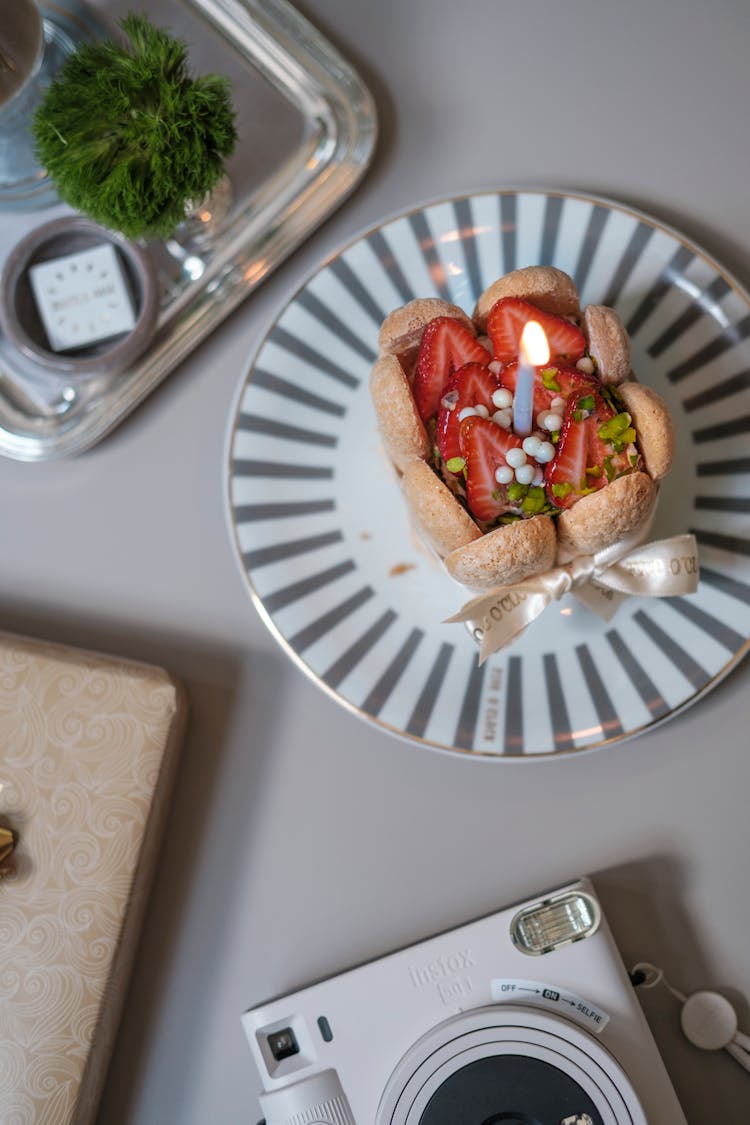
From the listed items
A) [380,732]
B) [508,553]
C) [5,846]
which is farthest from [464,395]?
[5,846]

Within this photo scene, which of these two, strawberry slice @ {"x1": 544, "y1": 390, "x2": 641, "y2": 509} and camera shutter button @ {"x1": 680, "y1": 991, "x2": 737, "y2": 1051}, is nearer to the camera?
strawberry slice @ {"x1": 544, "y1": 390, "x2": 641, "y2": 509}

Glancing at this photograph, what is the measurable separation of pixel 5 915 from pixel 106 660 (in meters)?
0.28

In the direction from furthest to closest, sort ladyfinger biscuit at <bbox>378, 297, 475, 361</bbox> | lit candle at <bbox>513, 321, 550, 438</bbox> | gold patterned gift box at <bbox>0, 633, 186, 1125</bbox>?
gold patterned gift box at <bbox>0, 633, 186, 1125</bbox>
ladyfinger biscuit at <bbox>378, 297, 475, 361</bbox>
lit candle at <bbox>513, 321, 550, 438</bbox>

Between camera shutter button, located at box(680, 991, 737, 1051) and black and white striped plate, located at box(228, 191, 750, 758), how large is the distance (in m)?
0.30

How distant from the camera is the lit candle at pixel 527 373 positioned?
2.35 ft

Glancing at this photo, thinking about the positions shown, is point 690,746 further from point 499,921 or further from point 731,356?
point 731,356

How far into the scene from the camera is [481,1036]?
2.89 feet

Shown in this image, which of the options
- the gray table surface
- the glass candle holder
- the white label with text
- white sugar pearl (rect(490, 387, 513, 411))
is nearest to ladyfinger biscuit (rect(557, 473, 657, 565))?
white sugar pearl (rect(490, 387, 513, 411))

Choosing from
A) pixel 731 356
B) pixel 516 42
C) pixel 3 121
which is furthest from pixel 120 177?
pixel 731 356

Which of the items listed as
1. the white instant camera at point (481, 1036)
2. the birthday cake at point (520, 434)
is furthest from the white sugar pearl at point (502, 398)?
the white instant camera at point (481, 1036)

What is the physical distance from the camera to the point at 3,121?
97cm

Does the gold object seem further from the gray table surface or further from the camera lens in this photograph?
the camera lens

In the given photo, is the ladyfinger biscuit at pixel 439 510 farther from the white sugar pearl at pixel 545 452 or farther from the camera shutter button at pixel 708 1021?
the camera shutter button at pixel 708 1021

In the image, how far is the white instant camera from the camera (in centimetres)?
87
